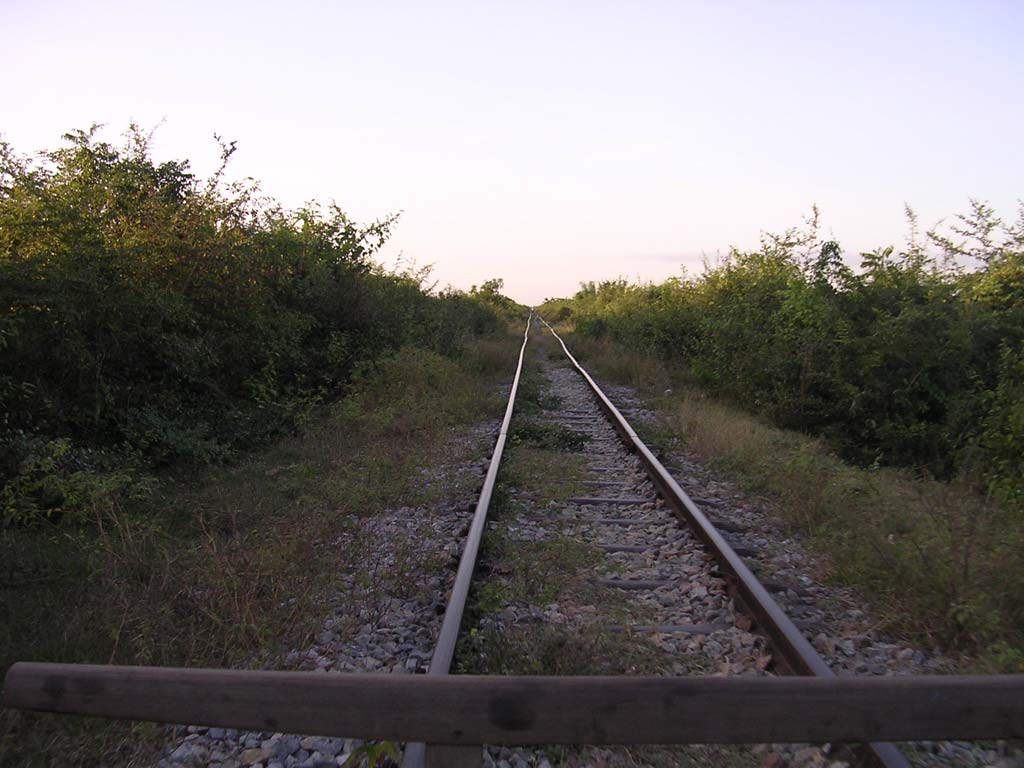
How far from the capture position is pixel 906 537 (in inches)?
215

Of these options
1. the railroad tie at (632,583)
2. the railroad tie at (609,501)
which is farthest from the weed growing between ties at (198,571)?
the railroad tie at (632,583)

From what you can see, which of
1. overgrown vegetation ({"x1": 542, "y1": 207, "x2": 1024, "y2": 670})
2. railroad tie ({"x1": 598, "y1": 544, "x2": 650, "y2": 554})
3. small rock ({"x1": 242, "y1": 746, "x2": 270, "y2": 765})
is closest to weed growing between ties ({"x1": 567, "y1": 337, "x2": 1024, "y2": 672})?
overgrown vegetation ({"x1": 542, "y1": 207, "x2": 1024, "y2": 670})

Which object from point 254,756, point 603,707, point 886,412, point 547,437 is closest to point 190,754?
point 254,756

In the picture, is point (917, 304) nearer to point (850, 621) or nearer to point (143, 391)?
point (850, 621)

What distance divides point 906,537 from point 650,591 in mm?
1994

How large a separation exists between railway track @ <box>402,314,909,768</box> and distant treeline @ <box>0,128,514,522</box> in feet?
10.8

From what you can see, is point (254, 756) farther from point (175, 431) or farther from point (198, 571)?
point (175, 431)

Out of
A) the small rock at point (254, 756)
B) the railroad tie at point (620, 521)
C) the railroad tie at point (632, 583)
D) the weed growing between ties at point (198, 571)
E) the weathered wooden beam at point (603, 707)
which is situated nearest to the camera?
the weathered wooden beam at point (603, 707)

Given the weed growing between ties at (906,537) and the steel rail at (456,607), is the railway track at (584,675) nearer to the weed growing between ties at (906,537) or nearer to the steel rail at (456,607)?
the steel rail at (456,607)

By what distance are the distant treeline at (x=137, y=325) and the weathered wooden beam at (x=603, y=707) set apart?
4597 millimetres

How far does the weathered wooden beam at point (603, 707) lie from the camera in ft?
5.10

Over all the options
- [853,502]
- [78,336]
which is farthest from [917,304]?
[78,336]

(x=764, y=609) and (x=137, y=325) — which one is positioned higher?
(x=137, y=325)

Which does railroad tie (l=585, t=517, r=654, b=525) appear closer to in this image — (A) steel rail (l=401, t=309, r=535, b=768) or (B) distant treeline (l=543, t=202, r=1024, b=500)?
(A) steel rail (l=401, t=309, r=535, b=768)
